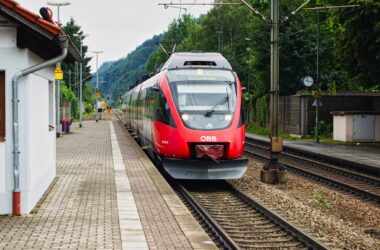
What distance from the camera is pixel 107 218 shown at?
35.4ft

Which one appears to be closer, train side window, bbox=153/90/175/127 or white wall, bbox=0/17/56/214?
white wall, bbox=0/17/56/214

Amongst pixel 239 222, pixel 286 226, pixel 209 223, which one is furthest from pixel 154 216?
pixel 286 226

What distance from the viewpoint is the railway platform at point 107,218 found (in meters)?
8.97

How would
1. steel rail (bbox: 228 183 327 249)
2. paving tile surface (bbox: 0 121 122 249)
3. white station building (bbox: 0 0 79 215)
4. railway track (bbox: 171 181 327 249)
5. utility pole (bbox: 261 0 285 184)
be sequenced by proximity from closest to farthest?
paving tile surface (bbox: 0 121 122 249)
steel rail (bbox: 228 183 327 249)
railway track (bbox: 171 181 327 249)
white station building (bbox: 0 0 79 215)
utility pole (bbox: 261 0 285 184)

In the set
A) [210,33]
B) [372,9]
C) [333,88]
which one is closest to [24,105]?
[372,9]

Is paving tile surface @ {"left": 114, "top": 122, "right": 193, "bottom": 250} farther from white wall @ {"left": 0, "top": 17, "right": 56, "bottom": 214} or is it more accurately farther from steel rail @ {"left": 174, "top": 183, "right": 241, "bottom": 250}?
white wall @ {"left": 0, "top": 17, "right": 56, "bottom": 214}

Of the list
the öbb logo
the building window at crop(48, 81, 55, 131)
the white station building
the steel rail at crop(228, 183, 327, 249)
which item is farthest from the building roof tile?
the öbb logo

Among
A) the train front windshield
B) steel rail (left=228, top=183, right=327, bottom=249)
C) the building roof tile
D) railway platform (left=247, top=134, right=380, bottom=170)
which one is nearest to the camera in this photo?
steel rail (left=228, top=183, right=327, bottom=249)

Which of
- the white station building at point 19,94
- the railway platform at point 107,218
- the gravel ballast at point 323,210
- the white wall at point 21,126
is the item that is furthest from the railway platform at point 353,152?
the white station building at point 19,94

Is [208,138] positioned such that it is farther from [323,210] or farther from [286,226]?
[286,226]

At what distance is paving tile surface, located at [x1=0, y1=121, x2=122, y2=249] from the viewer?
891 centimetres

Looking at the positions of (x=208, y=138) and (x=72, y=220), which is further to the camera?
(x=208, y=138)

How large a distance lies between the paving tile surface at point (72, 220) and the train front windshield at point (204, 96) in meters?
2.41

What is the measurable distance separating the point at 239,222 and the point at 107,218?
8.36 ft
